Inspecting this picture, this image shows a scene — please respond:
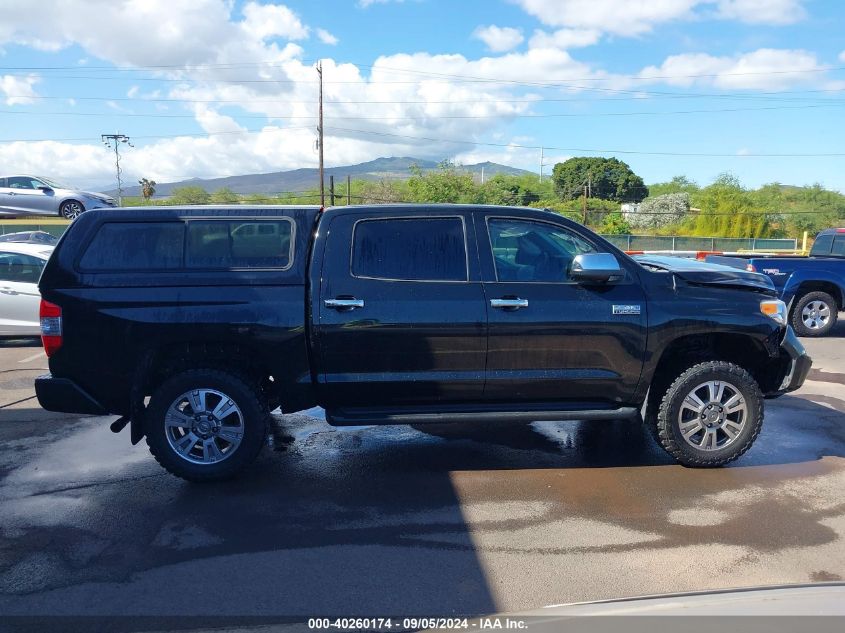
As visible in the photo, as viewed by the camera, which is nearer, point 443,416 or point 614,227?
point 443,416

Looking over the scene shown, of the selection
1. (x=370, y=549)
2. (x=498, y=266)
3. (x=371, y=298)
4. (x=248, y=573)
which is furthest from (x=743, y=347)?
(x=248, y=573)

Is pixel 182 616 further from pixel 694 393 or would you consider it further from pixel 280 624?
pixel 694 393

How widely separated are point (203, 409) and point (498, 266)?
7.77 ft

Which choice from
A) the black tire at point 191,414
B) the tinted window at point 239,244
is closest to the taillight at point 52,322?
the black tire at point 191,414

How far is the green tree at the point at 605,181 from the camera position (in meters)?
105

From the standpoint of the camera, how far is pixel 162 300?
4.88 m

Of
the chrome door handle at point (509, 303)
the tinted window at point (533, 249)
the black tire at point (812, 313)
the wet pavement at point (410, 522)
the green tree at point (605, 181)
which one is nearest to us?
the wet pavement at point (410, 522)

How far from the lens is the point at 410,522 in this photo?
437cm

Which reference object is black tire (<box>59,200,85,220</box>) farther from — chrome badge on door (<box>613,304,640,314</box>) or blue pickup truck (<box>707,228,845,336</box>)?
chrome badge on door (<box>613,304,640,314</box>)

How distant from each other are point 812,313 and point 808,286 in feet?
1.55

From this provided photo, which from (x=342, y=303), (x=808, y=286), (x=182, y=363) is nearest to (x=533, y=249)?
(x=342, y=303)

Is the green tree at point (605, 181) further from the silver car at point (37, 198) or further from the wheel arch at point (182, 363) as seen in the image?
the wheel arch at point (182, 363)

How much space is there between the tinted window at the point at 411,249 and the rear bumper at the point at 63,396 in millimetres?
2105

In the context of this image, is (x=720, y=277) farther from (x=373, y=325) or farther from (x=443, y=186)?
(x=443, y=186)
